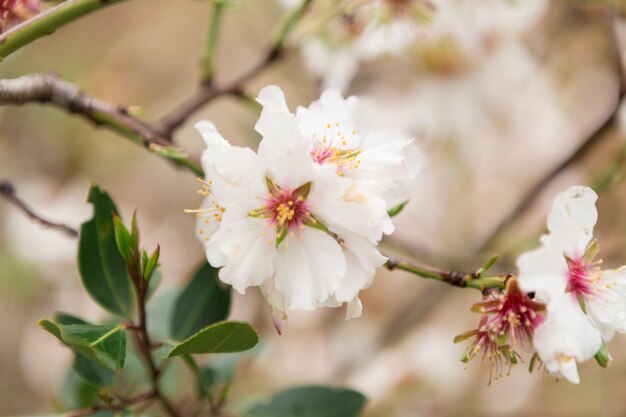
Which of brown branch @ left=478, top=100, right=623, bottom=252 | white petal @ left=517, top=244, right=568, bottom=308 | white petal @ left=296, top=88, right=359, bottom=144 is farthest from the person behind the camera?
brown branch @ left=478, top=100, right=623, bottom=252

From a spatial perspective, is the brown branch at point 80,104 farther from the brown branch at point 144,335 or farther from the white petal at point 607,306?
the white petal at point 607,306

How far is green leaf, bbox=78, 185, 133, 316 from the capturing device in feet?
2.03

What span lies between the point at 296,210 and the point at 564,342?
21cm

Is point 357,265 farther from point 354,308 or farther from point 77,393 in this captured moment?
point 77,393

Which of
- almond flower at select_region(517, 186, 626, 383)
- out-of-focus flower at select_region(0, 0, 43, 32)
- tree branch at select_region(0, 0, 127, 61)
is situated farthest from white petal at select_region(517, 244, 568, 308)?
out-of-focus flower at select_region(0, 0, 43, 32)

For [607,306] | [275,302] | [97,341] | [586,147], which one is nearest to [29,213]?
[97,341]

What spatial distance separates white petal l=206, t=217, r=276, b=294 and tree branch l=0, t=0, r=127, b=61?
18 cm

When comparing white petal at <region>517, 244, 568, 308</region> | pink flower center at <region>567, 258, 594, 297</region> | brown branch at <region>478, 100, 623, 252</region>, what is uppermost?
white petal at <region>517, 244, 568, 308</region>

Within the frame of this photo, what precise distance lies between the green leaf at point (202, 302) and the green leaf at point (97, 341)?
→ 0.43ft

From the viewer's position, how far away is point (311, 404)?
2.39 ft

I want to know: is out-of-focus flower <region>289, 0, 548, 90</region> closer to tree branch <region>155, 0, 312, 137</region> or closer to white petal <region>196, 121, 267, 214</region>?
tree branch <region>155, 0, 312, 137</region>

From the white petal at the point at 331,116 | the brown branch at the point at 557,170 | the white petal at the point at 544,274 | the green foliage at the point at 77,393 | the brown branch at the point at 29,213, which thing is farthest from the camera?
the brown branch at the point at 557,170

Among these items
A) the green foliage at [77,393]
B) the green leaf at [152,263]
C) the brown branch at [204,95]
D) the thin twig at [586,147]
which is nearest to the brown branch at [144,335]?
the green leaf at [152,263]

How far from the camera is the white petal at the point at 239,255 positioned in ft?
1.60
